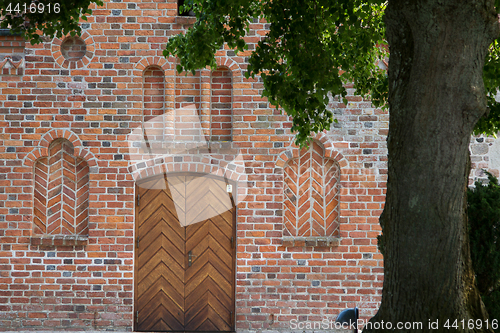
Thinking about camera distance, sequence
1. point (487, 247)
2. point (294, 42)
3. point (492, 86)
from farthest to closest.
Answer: point (492, 86) < point (294, 42) < point (487, 247)

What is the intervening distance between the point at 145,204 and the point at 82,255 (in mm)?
1225

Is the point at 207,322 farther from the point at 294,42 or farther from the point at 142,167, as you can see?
the point at 294,42

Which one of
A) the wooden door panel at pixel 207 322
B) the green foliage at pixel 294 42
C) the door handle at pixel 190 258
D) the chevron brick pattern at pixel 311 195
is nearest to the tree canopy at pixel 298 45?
the green foliage at pixel 294 42

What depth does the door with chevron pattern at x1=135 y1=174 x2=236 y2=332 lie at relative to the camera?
23.0ft

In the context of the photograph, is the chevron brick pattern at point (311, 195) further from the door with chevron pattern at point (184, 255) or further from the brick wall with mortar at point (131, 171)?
the door with chevron pattern at point (184, 255)

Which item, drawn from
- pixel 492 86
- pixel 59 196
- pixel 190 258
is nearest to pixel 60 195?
pixel 59 196

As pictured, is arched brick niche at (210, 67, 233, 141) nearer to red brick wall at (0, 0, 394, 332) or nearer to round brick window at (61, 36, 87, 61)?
red brick wall at (0, 0, 394, 332)

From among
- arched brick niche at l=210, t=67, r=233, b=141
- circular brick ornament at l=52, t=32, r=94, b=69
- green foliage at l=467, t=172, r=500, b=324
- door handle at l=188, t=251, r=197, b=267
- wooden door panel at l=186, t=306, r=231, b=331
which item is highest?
circular brick ornament at l=52, t=32, r=94, b=69

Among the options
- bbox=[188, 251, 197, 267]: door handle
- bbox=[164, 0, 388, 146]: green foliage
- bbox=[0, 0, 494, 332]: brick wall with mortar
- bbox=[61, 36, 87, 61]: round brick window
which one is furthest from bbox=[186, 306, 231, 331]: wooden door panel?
bbox=[61, 36, 87, 61]: round brick window

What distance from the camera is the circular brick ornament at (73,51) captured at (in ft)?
23.1

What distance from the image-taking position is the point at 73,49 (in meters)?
7.14

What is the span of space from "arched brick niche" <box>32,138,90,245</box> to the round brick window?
1344 mm

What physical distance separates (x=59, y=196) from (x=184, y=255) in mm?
2192

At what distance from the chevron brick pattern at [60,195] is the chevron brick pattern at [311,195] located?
324 centimetres
